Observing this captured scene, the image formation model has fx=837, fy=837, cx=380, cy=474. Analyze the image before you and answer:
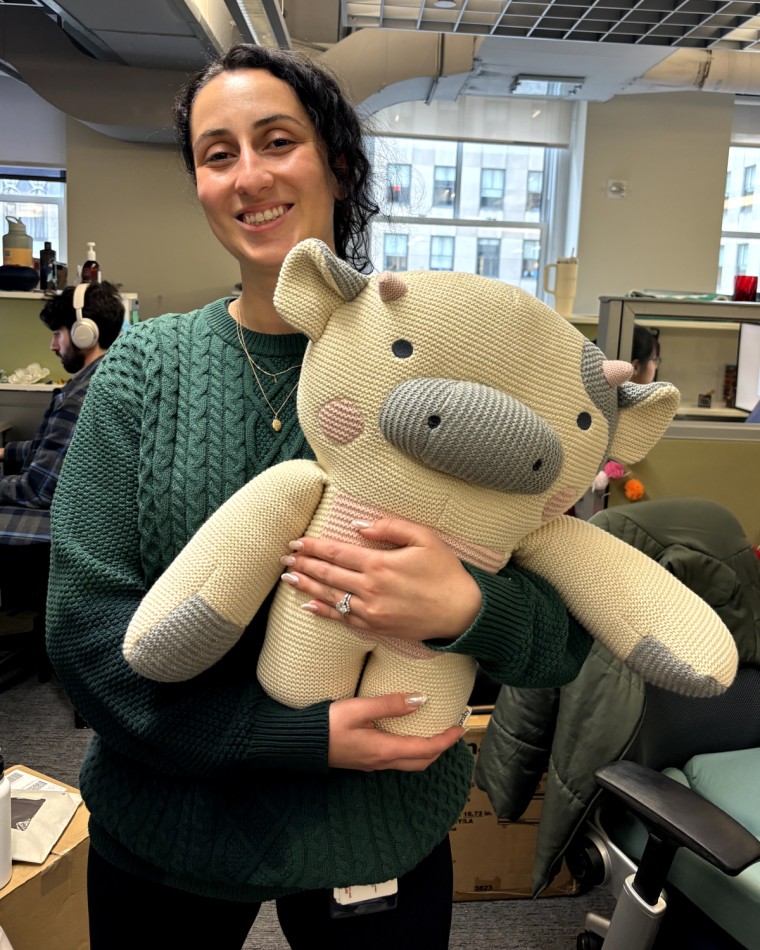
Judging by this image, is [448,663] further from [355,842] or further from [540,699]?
[540,699]

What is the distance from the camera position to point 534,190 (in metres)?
7.43

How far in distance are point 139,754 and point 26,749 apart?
2215mm

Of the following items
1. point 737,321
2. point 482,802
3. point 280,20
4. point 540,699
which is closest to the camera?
point 540,699

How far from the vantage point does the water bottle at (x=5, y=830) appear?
1.39 m

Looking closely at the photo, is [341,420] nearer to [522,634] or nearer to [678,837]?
[522,634]

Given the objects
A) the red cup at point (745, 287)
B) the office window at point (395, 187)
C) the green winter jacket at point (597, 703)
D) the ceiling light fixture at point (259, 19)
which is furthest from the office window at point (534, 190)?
the office window at point (395, 187)

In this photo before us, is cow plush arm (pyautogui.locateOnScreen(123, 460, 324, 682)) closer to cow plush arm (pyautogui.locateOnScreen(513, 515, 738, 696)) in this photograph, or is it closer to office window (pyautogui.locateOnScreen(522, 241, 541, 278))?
cow plush arm (pyautogui.locateOnScreen(513, 515, 738, 696))

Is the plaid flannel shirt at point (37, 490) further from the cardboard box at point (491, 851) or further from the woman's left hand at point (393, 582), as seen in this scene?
the woman's left hand at point (393, 582)

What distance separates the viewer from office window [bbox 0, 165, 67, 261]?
657 centimetres

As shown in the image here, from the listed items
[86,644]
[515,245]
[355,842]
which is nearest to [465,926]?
[355,842]

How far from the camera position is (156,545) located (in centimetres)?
84

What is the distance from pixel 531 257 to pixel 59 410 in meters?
5.59

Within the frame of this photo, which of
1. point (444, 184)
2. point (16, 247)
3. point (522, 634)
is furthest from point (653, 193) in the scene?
point (522, 634)

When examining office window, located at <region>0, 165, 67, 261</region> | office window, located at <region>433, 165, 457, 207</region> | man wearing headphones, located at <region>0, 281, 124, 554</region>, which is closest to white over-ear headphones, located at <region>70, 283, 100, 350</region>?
man wearing headphones, located at <region>0, 281, 124, 554</region>
